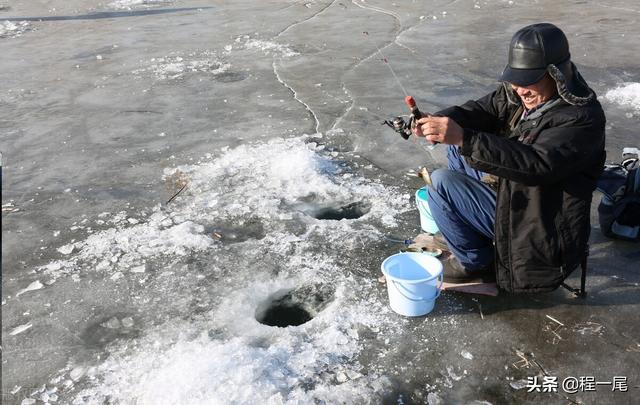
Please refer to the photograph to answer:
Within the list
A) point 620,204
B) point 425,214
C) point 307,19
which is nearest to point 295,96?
point 425,214

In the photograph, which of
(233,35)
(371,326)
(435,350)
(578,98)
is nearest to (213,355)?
(371,326)

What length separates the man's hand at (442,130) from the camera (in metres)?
2.70

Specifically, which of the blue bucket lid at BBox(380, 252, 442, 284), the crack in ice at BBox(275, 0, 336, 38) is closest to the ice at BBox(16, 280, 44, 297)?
the blue bucket lid at BBox(380, 252, 442, 284)

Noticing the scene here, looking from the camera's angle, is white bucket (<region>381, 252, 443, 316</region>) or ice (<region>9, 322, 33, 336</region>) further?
ice (<region>9, 322, 33, 336</region>)

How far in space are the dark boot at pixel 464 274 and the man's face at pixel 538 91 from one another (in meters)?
1.01

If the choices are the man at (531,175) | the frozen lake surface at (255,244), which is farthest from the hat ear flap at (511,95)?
the frozen lake surface at (255,244)

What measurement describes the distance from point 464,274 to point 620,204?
3.96 feet

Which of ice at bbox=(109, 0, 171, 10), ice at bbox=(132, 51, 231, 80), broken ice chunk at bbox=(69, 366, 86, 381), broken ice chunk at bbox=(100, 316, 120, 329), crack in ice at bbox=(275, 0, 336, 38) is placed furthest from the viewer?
ice at bbox=(109, 0, 171, 10)

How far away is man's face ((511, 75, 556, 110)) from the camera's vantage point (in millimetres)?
2730

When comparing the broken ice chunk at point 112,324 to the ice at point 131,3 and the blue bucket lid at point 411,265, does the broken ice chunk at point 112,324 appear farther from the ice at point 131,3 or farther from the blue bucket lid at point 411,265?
the ice at point 131,3

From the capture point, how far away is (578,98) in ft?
8.66

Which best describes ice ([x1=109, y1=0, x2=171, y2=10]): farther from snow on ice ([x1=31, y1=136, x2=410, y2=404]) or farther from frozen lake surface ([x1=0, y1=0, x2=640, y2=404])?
snow on ice ([x1=31, y1=136, x2=410, y2=404])

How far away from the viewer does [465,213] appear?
311 centimetres

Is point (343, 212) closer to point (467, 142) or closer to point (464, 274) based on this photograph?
point (464, 274)
